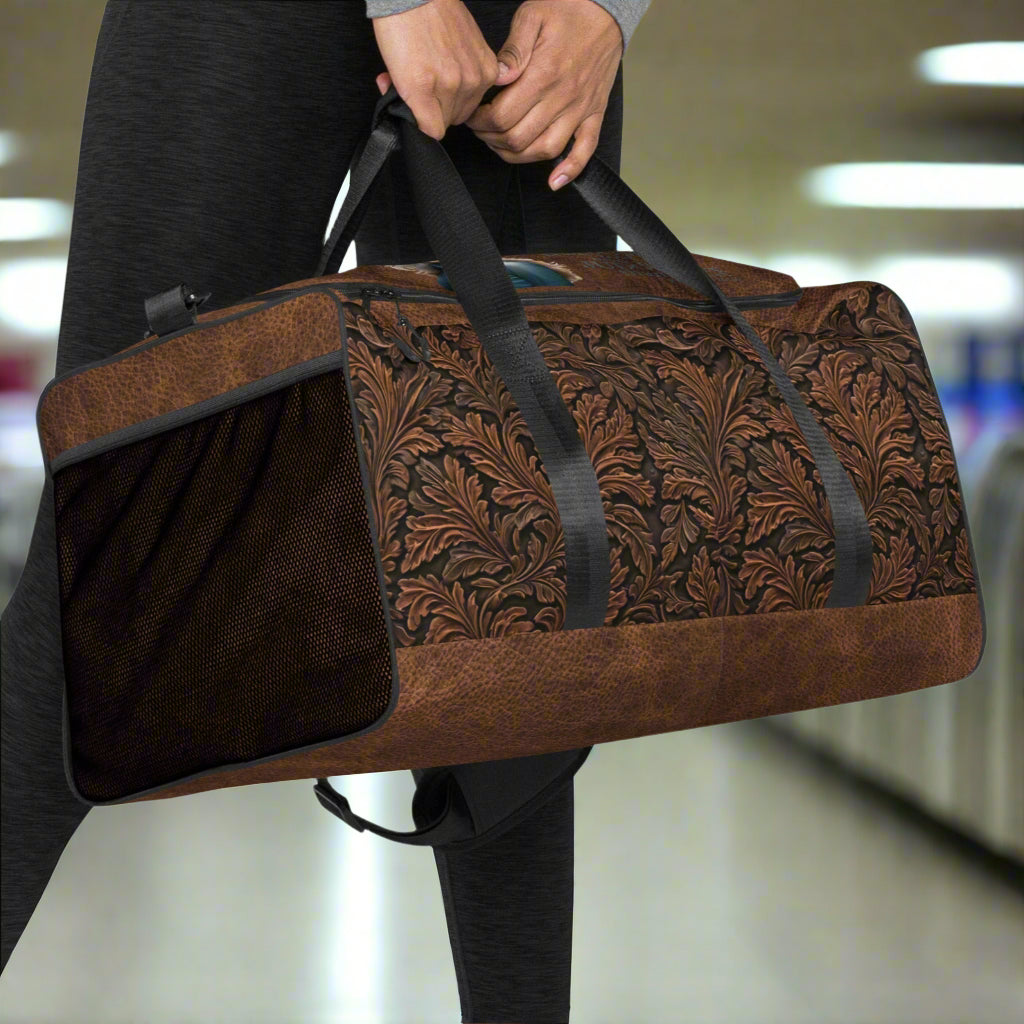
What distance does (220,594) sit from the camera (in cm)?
50

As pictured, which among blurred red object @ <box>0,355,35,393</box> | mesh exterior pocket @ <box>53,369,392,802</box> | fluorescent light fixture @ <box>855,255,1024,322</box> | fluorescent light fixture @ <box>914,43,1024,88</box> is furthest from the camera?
fluorescent light fixture @ <box>855,255,1024,322</box>

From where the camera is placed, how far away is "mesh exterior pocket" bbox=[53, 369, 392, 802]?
0.48 metres

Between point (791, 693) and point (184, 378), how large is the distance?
0.36 meters

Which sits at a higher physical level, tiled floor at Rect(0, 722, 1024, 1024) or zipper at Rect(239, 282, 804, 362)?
zipper at Rect(239, 282, 804, 362)

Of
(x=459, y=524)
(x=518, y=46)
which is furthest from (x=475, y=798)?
(x=518, y=46)

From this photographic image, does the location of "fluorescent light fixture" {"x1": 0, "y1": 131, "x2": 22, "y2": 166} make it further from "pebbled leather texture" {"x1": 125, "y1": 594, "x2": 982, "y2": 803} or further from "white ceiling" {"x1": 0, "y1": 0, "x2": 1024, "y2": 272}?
"pebbled leather texture" {"x1": 125, "y1": 594, "x2": 982, "y2": 803}

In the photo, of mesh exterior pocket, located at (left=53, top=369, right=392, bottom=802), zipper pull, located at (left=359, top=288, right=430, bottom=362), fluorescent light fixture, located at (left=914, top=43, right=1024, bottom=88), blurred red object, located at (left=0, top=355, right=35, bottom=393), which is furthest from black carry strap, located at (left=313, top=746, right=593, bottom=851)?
fluorescent light fixture, located at (left=914, top=43, right=1024, bottom=88)

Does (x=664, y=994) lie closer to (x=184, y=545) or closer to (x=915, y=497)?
(x=915, y=497)

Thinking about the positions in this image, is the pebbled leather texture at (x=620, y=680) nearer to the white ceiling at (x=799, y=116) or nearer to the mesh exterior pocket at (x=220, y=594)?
the mesh exterior pocket at (x=220, y=594)

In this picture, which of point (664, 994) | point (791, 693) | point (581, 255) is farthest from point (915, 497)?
point (664, 994)

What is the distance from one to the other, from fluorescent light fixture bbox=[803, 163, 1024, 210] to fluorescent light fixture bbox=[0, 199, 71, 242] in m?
2.48

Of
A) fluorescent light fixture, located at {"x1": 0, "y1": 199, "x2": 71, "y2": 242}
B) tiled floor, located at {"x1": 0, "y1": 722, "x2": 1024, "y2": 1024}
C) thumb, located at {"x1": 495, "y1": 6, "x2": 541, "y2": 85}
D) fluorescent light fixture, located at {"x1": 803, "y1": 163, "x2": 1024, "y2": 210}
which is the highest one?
fluorescent light fixture, located at {"x1": 803, "y1": 163, "x2": 1024, "y2": 210}

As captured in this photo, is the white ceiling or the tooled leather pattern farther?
the white ceiling

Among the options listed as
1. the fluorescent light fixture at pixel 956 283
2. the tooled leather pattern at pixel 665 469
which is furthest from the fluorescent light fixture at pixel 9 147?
the tooled leather pattern at pixel 665 469
